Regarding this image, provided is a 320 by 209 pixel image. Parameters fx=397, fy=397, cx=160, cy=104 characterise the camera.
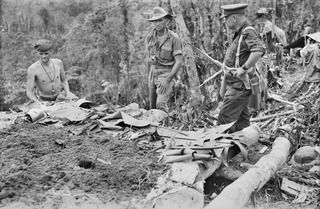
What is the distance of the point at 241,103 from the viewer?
467 centimetres

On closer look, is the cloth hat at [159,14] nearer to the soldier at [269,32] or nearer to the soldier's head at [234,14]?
the soldier's head at [234,14]

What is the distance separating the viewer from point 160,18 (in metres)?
5.66

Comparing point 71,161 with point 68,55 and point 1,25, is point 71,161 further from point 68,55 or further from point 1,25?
point 1,25

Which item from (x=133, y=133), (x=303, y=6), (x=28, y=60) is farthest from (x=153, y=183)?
(x=28, y=60)

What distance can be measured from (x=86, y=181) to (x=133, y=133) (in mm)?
1119

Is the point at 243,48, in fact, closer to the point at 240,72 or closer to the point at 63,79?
the point at 240,72

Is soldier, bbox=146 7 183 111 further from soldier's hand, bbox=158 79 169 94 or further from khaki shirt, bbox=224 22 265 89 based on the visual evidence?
khaki shirt, bbox=224 22 265 89

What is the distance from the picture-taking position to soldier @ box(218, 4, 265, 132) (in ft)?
14.7

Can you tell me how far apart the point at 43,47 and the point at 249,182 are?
3695 mm

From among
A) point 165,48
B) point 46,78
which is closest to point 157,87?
point 165,48

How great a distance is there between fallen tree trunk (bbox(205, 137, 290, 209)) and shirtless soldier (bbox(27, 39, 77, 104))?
3130mm

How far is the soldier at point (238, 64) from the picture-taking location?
14.7 ft

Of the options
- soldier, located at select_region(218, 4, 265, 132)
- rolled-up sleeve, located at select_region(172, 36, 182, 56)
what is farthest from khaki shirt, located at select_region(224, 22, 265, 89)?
rolled-up sleeve, located at select_region(172, 36, 182, 56)

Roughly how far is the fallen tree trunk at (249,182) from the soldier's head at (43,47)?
336cm
